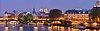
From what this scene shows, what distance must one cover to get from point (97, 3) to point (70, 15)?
9.87 metres

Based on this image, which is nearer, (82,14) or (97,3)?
(97,3)

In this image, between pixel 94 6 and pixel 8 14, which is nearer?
pixel 94 6

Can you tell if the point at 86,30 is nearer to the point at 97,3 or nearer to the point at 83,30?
→ the point at 83,30

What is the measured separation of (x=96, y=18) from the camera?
7331cm

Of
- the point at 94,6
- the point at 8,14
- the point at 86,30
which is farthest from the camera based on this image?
the point at 8,14

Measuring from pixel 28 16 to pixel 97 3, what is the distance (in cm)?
1716

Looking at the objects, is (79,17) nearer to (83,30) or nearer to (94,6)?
(94,6)

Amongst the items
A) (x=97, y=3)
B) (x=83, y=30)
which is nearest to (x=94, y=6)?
(x=97, y=3)


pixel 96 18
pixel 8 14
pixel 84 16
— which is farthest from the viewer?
pixel 8 14

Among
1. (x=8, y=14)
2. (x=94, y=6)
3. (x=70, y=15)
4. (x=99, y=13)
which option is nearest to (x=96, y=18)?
(x=99, y=13)

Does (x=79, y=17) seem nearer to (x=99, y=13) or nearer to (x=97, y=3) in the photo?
(x=97, y=3)

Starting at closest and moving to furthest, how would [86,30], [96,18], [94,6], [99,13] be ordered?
[86,30] → [96,18] → [99,13] → [94,6]

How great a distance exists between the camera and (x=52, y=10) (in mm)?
93625

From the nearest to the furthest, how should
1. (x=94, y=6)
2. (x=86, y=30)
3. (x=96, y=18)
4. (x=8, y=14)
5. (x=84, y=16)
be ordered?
(x=86, y=30), (x=96, y=18), (x=94, y=6), (x=84, y=16), (x=8, y=14)
